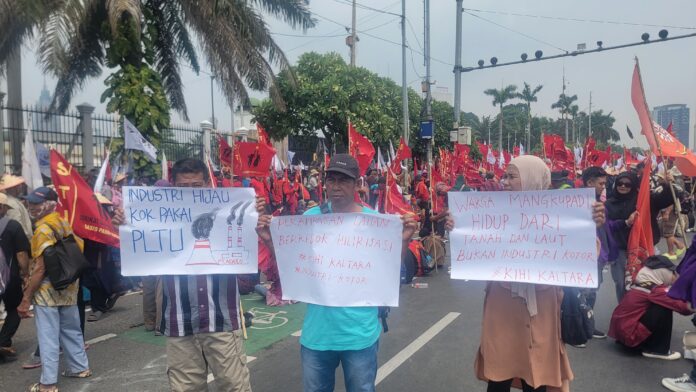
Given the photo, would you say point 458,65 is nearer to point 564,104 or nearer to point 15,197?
point 15,197

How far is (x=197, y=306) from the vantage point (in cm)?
292

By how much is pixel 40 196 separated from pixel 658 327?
18.5ft

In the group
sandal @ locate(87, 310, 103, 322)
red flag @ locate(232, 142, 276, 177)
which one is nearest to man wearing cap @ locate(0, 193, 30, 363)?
sandal @ locate(87, 310, 103, 322)

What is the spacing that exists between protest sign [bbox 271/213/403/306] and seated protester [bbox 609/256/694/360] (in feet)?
11.1

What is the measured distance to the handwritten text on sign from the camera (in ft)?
8.91

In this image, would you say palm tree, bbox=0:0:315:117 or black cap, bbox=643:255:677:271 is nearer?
black cap, bbox=643:255:677:271

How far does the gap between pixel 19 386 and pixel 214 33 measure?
7246 mm

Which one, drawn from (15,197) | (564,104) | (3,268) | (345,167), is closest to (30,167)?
(3,268)

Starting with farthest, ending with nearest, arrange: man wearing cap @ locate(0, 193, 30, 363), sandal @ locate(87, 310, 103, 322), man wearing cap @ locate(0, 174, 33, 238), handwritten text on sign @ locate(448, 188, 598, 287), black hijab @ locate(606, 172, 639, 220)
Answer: sandal @ locate(87, 310, 103, 322)
man wearing cap @ locate(0, 174, 33, 238)
black hijab @ locate(606, 172, 639, 220)
man wearing cap @ locate(0, 193, 30, 363)
handwritten text on sign @ locate(448, 188, 598, 287)

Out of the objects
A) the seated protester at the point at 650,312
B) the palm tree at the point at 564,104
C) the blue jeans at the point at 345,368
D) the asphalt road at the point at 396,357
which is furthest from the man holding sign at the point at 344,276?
the palm tree at the point at 564,104

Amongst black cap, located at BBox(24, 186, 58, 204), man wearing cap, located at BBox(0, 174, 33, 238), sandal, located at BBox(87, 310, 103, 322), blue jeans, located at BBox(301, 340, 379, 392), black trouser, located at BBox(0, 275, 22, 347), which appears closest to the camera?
blue jeans, located at BBox(301, 340, 379, 392)

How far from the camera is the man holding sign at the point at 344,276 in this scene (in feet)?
8.50

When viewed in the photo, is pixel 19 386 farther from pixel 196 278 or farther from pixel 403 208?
pixel 403 208

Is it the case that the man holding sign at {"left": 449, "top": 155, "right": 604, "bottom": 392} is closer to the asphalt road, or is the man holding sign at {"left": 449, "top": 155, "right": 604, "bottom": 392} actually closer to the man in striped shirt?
the man in striped shirt
